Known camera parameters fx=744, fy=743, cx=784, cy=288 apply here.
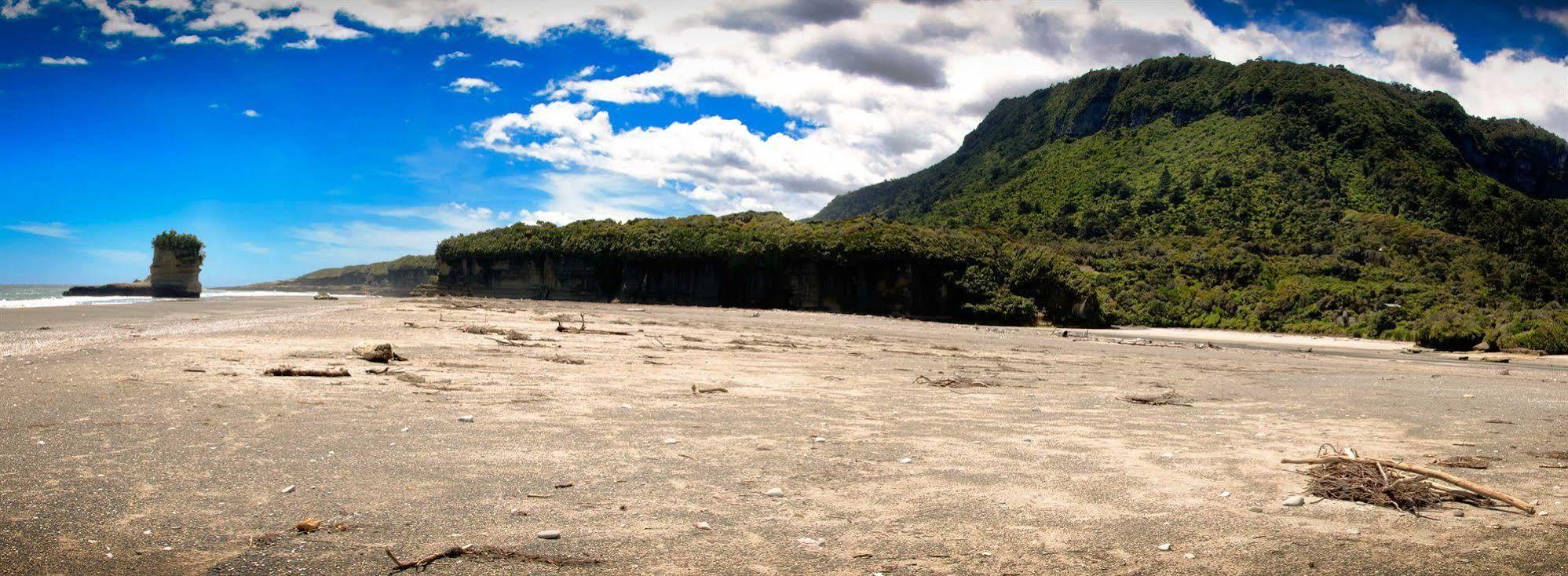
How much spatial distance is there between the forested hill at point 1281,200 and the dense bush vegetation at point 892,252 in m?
5.87

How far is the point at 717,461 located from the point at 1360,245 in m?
68.4

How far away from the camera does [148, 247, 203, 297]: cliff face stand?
2857 inches

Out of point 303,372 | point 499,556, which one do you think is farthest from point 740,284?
point 499,556

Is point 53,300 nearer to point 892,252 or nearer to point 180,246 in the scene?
point 180,246

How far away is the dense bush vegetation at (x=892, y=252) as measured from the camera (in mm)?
49250

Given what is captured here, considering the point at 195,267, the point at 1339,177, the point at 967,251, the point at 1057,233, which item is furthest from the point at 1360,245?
the point at 195,267

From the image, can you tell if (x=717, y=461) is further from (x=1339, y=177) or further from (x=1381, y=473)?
(x=1339, y=177)

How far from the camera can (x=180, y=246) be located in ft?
241

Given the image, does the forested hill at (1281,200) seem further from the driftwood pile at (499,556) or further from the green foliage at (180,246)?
the green foliage at (180,246)

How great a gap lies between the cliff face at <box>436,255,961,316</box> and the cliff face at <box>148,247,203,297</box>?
2942 centimetres

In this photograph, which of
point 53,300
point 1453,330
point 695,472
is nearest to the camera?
point 695,472

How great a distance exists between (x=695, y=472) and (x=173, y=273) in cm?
8920

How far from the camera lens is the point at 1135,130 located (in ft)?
302

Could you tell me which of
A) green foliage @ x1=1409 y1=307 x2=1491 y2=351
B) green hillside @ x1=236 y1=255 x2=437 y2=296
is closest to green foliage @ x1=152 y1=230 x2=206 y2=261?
green hillside @ x1=236 y1=255 x2=437 y2=296
